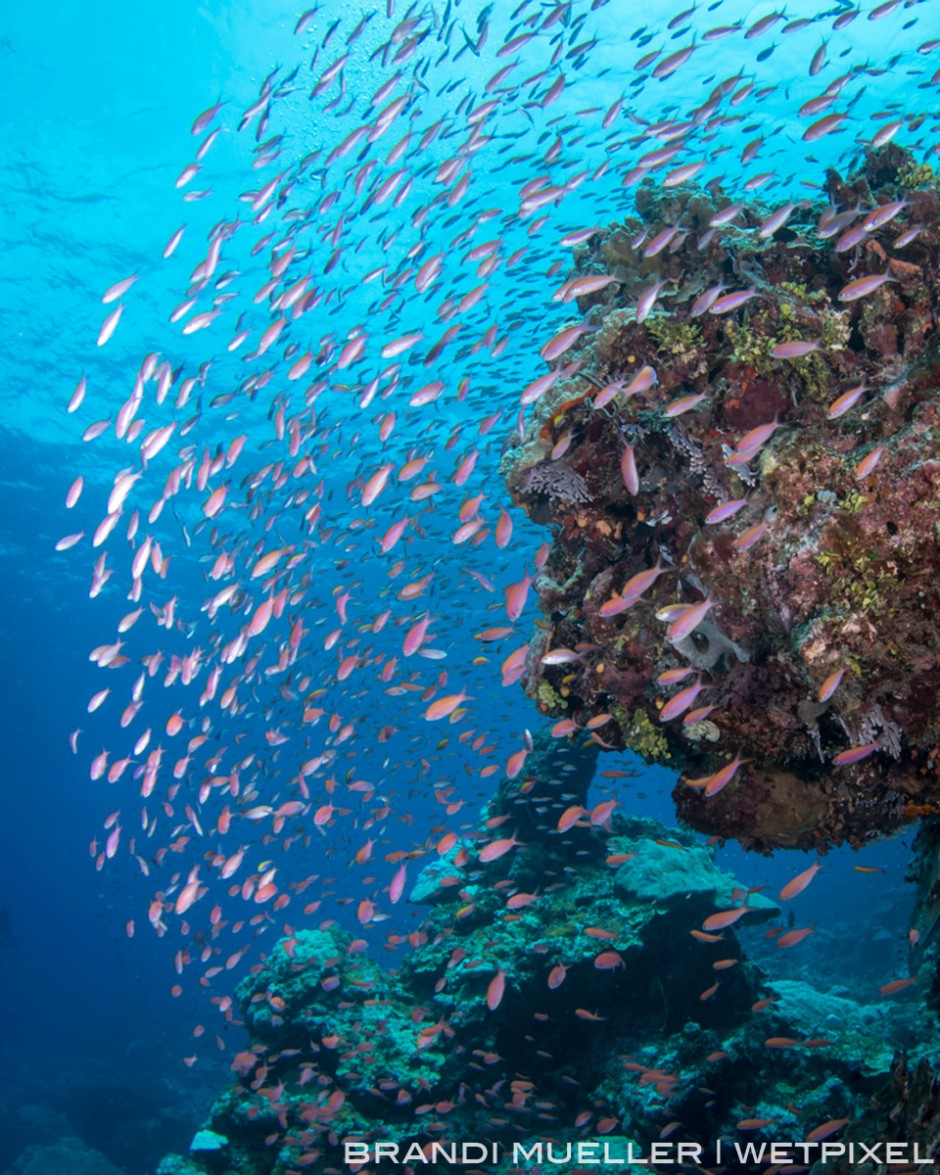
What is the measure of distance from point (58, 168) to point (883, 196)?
23.3 meters

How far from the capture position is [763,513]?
4188 mm

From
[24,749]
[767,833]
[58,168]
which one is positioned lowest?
[24,749]

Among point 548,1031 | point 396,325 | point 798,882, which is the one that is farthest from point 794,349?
point 396,325

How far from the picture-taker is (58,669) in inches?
1953

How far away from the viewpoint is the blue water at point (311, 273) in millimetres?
13234

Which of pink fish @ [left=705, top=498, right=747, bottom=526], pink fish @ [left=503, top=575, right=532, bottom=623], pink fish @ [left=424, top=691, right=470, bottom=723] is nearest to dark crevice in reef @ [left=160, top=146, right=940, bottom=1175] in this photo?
pink fish @ [left=705, top=498, right=747, bottom=526]

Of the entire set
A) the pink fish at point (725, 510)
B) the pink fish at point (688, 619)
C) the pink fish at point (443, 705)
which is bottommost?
the pink fish at point (443, 705)

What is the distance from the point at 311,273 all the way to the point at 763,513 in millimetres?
8209

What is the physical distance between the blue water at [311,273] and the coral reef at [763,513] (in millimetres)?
2510

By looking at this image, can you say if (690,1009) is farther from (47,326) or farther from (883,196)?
(47,326)

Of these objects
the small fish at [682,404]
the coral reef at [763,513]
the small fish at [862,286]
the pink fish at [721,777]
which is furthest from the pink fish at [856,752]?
the small fish at [862,286]

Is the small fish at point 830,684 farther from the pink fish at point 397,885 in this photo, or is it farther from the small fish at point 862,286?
the pink fish at point 397,885

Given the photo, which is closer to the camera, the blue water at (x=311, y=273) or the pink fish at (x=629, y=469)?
the pink fish at (x=629, y=469)

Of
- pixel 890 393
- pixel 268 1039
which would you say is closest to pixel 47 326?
pixel 268 1039
